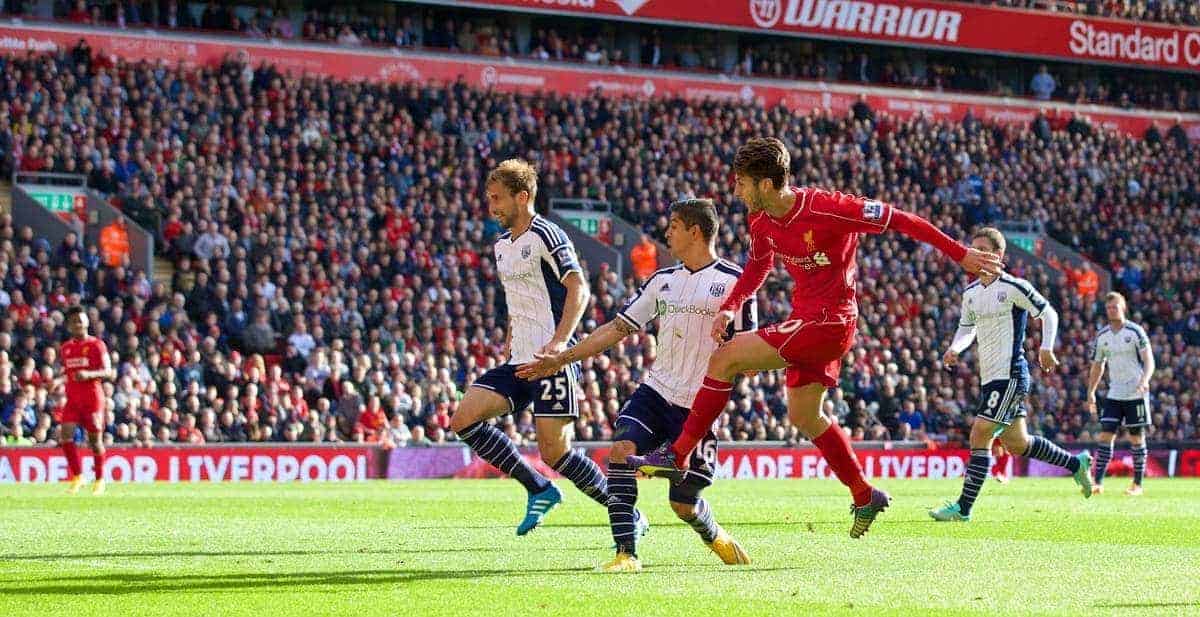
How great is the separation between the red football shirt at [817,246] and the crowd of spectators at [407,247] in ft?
59.2

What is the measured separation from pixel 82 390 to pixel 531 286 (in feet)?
35.5

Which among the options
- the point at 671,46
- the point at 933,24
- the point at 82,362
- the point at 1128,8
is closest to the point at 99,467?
the point at 82,362

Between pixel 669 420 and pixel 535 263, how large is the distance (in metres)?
2.05

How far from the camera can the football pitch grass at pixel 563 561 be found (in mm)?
8344

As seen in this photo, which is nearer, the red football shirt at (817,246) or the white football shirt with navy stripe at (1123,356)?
the red football shirt at (817,246)

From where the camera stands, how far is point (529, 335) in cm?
1202

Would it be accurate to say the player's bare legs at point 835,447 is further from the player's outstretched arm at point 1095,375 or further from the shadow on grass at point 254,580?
the player's outstretched arm at point 1095,375

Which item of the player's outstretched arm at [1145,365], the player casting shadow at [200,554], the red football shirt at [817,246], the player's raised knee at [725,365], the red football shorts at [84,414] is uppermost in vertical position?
the red football shirt at [817,246]

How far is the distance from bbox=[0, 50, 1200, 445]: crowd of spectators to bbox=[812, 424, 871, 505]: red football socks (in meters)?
17.8

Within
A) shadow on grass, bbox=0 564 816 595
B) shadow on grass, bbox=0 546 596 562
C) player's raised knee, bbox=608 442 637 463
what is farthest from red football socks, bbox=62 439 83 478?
player's raised knee, bbox=608 442 637 463

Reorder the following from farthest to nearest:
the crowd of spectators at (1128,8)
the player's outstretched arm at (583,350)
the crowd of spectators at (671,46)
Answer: the crowd of spectators at (1128,8)
the crowd of spectators at (671,46)
the player's outstretched arm at (583,350)

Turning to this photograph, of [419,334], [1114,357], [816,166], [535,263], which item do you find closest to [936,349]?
[816,166]

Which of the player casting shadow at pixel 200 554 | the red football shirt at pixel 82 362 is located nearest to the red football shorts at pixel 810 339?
the player casting shadow at pixel 200 554

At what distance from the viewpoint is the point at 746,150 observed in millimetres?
9969
